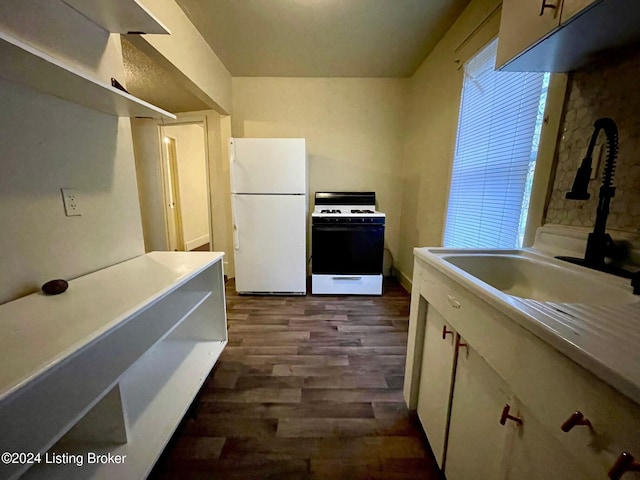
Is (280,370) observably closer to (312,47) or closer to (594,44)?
(594,44)

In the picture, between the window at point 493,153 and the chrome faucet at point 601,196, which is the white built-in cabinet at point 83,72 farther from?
the window at point 493,153

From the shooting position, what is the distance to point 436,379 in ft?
3.48

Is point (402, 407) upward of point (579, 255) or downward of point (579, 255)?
downward

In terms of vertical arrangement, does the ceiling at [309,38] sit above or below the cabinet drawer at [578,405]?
above

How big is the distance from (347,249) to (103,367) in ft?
7.63

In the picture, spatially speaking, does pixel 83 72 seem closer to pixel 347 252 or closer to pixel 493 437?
pixel 493 437

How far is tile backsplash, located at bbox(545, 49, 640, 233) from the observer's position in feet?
2.76

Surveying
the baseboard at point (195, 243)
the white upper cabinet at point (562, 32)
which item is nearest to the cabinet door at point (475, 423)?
the white upper cabinet at point (562, 32)

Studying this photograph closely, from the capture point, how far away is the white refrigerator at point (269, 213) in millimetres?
2613

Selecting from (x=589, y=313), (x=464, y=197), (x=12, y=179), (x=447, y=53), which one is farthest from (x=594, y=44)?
(x=12, y=179)

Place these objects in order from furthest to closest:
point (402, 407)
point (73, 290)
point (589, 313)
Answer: point (402, 407) < point (73, 290) < point (589, 313)

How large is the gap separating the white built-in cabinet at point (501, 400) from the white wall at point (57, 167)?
1.61 m

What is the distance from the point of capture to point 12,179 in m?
0.87

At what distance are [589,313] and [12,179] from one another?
5.85 ft
